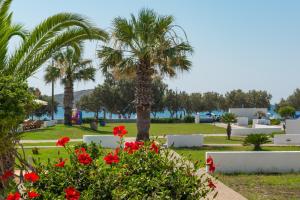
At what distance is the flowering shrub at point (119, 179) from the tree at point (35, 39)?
4.10m

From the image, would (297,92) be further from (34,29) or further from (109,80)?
Result: (34,29)

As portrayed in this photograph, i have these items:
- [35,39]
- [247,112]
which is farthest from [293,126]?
[247,112]

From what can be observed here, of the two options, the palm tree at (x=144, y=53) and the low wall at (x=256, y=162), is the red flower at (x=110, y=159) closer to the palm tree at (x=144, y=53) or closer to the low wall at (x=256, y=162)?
the low wall at (x=256, y=162)

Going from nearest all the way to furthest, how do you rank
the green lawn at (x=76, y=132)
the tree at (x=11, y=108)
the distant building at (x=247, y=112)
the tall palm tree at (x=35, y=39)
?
the tree at (x=11, y=108)
the tall palm tree at (x=35, y=39)
the green lawn at (x=76, y=132)
the distant building at (x=247, y=112)

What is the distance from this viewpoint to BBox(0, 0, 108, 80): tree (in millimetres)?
9695

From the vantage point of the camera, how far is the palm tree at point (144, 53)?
20.3m

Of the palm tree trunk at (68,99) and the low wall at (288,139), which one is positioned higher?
the palm tree trunk at (68,99)

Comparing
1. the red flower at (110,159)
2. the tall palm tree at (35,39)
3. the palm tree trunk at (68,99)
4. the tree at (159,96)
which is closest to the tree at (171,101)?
the tree at (159,96)

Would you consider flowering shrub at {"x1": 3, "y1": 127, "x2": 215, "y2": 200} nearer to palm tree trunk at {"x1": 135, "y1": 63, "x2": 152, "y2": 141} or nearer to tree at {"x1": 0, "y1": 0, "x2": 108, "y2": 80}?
tree at {"x1": 0, "y1": 0, "x2": 108, "y2": 80}

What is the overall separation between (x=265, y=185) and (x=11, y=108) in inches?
285

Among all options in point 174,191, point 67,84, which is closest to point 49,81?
point 67,84

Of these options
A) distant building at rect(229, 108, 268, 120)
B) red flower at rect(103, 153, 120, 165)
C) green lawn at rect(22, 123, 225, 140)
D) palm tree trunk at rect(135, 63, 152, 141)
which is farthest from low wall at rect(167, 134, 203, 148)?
distant building at rect(229, 108, 268, 120)

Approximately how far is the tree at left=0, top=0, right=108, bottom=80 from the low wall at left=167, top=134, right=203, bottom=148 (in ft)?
42.5

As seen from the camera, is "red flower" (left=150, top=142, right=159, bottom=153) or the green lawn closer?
"red flower" (left=150, top=142, right=159, bottom=153)
